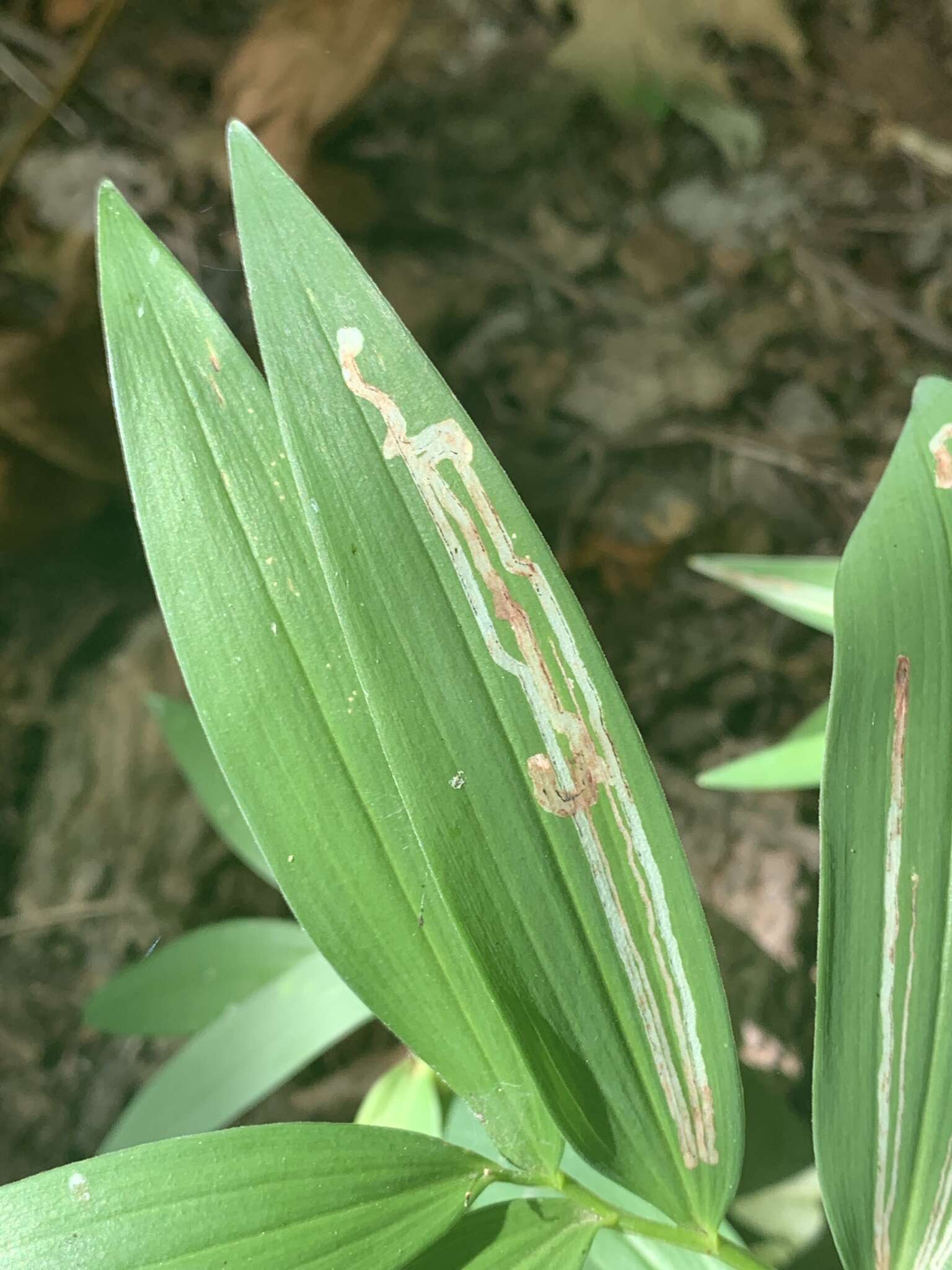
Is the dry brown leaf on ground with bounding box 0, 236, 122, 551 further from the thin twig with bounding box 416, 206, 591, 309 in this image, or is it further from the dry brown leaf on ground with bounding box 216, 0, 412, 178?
the thin twig with bounding box 416, 206, 591, 309

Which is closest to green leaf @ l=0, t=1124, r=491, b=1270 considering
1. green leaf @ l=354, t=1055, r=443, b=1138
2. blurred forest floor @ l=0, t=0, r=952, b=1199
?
green leaf @ l=354, t=1055, r=443, b=1138

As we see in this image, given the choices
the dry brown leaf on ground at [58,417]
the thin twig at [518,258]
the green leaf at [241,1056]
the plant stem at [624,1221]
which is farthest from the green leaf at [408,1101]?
the thin twig at [518,258]

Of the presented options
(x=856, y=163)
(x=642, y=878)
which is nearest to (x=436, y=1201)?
(x=642, y=878)

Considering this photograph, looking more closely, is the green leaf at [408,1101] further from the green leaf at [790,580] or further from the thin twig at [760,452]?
the thin twig at [760,452]

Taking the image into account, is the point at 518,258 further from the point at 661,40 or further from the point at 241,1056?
the point at 241,1056

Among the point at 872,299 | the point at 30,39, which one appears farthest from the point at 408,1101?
the point at 30,39

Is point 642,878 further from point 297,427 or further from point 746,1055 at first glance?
point 746,1055
